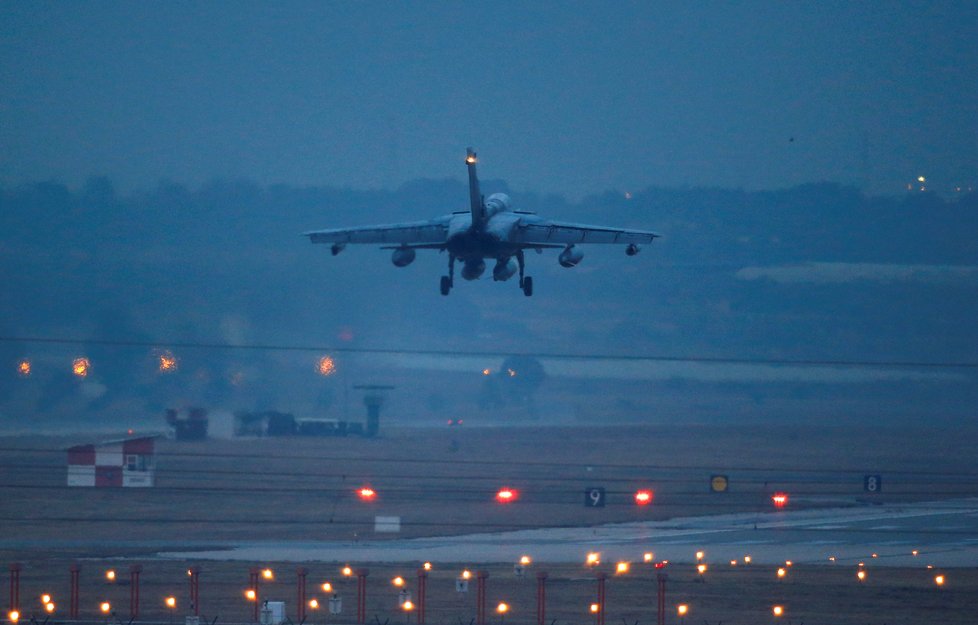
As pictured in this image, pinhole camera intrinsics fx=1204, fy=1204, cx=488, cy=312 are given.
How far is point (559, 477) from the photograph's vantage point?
90.7 meters

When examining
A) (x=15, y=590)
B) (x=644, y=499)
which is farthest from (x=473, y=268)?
(x=644, y=499)

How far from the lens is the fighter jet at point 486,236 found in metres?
44.7

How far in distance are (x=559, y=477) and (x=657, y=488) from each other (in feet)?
25.1

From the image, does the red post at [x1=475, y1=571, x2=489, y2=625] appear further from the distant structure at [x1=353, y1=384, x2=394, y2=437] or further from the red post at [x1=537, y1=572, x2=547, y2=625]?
the distant structure at [x1=353, y1=384, x2=394, y2=437]

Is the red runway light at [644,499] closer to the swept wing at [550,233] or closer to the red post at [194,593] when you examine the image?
the swept wing at [550,233]

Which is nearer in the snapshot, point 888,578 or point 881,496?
point 888,578

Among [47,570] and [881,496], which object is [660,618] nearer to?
[47,570]

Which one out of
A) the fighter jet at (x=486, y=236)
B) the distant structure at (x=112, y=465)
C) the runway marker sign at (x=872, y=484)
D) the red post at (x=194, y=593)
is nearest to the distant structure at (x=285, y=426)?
the distant structure at (x=112, y=465)

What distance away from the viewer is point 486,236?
4462cm

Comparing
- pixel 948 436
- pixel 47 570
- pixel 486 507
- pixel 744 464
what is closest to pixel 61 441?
pixel 486 507

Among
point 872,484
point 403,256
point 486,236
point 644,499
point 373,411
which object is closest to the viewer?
point 486,236

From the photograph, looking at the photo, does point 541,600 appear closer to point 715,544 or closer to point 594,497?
point 715,544

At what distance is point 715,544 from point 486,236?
84.0 feet

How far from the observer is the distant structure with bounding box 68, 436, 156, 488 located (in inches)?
3226
